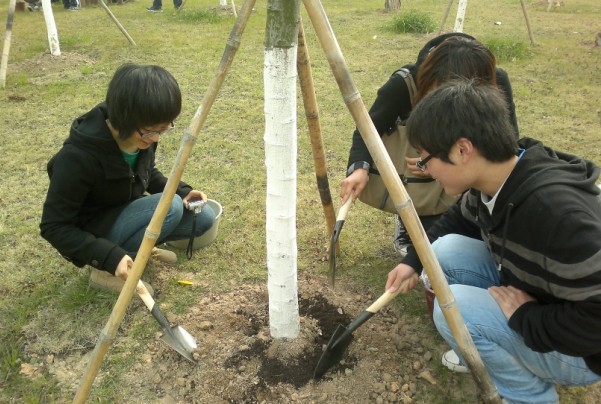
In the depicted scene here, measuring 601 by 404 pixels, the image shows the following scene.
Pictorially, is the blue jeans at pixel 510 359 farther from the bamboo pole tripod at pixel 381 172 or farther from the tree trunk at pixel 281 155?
the tree trunk at pixel 281 155

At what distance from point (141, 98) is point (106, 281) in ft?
3.60

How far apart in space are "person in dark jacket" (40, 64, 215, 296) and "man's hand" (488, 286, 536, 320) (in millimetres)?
1492

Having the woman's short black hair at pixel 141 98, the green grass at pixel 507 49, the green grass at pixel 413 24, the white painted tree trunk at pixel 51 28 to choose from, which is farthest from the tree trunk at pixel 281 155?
the green grass at pixel 413 24

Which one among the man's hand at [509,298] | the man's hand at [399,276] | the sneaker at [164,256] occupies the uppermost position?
the man's hand at [509,298]

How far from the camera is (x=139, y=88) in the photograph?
2.11 meters

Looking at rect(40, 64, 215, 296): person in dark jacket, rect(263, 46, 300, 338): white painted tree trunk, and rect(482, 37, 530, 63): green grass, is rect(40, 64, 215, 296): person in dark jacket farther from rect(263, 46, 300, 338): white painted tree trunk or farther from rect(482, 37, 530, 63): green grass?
rect(482, 37, 530, 63): green grass

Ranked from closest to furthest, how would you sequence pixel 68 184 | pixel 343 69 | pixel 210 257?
pixel 343 69
pixel 68 184
pixel 210 257

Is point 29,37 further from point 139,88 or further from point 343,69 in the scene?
point 343,69

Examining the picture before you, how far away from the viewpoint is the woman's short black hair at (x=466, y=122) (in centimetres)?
164

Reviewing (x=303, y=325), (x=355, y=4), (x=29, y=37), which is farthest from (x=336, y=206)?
(x=355, y=4)

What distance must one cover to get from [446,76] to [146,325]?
1.82 m

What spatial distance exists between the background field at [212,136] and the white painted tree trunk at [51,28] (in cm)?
15

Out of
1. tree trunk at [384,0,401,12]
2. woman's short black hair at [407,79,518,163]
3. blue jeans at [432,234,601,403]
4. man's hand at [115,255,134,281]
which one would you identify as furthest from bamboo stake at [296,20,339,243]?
tree trunk at [384,0,401,12]

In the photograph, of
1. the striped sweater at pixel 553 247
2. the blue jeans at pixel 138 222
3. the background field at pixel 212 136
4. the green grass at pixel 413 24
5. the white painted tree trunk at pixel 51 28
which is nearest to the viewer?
the striped sweater at pixel 553 247
